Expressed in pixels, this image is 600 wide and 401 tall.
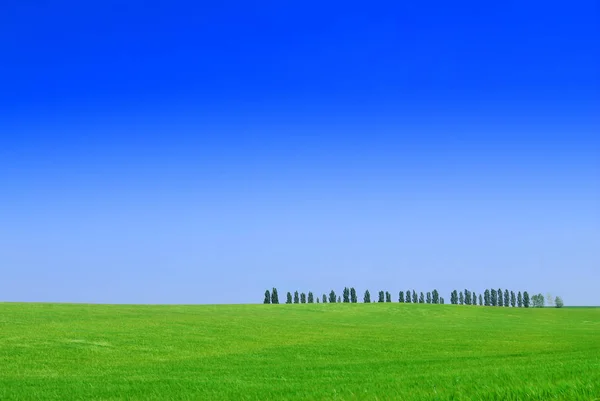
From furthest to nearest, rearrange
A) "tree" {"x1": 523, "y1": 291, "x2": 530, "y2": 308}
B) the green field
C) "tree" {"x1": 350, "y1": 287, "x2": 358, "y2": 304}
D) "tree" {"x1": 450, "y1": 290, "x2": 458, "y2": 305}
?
"tree" {"x1": 523, "y1": 291, "x2": 530, "y2": 308}, "tree" {"x1": 450, "y1": 290, "x2": 458, "y2": 305}, "tree" {"x1": 350, "y1": 287, "x2": 358, "y2": 304}, the green field

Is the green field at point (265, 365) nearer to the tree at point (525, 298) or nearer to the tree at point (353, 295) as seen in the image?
the tree at point (353, 295)

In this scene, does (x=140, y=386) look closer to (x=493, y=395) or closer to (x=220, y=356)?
(x=220, y=356)

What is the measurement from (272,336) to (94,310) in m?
29.1

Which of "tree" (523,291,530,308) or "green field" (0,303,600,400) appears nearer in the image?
"green field" (0,303,600,400)

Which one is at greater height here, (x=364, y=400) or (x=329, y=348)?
(x=364, y=400)

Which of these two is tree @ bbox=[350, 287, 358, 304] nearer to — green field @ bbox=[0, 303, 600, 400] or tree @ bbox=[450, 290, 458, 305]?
tree @ bbox=[450, 290, 458, 305]

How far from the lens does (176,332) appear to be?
34906mm

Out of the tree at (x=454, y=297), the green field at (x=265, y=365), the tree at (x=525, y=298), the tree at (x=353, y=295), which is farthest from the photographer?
the tree at (x=525, y=298)

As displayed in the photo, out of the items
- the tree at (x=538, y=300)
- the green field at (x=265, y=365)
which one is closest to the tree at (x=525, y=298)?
the tree at (x=538, y=300)

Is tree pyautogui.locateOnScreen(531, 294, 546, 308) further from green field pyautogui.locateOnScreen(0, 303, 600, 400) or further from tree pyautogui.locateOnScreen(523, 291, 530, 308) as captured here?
green field pyautogui.locateOnScreen(0, 303, 600, 400)

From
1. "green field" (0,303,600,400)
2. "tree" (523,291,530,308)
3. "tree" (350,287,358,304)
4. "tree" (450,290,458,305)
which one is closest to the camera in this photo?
"green field" (0,303,600,400)

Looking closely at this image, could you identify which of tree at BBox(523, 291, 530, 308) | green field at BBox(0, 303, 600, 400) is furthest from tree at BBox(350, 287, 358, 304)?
→ green field at BBox(0, 303, 600, 400)

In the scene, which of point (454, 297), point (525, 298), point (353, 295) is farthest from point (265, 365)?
point (525, 298)

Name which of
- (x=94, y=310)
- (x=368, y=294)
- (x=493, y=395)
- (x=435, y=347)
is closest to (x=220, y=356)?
(x=435, y=347)
